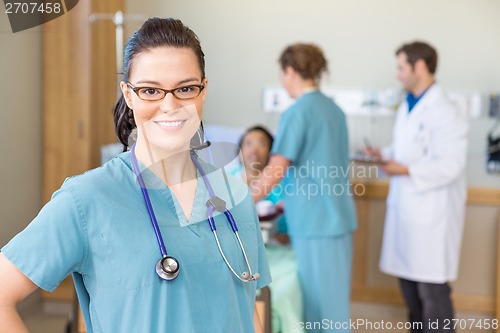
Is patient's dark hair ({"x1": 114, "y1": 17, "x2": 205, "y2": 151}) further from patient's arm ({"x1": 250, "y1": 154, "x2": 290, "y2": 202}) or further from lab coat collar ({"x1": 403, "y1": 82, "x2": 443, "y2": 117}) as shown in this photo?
lab coat collar ({"x1": 403, "y1": 82, "x2": 443, "y2": 117})

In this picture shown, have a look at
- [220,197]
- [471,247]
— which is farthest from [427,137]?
[220,197]

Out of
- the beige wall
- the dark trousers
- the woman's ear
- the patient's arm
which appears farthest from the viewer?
the dark trousers

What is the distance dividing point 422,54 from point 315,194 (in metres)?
0.81

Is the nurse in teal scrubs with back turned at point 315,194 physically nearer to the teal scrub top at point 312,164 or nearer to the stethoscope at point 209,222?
the teal scrub top at point 312,164

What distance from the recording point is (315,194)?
7.46ft

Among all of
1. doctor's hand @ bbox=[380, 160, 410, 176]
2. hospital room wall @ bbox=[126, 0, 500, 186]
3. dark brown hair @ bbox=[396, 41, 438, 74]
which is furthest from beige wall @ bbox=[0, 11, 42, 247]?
dark brown hair @ bbox=[396, 41, 438, 74]

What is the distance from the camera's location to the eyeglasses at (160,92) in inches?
36.0

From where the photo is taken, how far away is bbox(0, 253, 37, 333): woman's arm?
2.79ft

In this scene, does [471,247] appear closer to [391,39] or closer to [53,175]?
[391,39]

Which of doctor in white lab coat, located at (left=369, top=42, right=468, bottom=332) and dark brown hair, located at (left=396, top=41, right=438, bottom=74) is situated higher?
dark brown hair, located at (left=396, top=41, right=438, bottom=74)

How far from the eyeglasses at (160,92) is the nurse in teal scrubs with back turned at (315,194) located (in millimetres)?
1303

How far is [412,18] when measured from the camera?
329cm

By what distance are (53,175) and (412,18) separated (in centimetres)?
180

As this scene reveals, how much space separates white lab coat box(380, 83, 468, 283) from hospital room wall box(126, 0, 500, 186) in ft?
2.09
